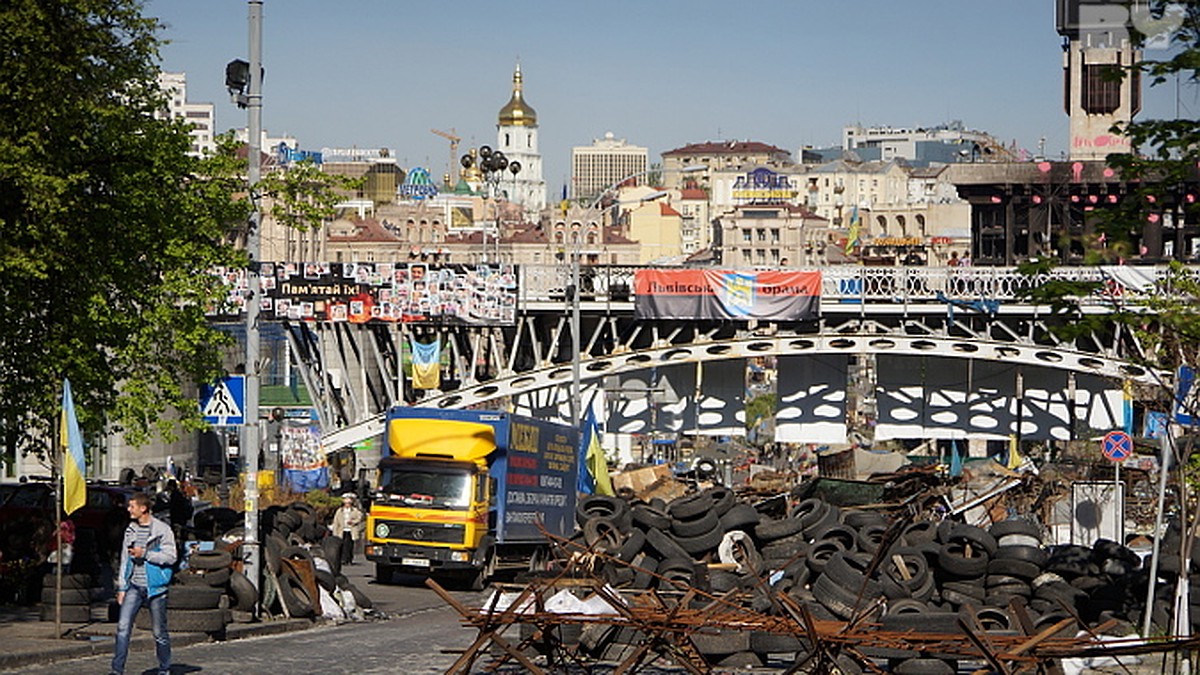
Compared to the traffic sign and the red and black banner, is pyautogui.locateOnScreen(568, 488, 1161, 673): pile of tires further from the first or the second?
the red and black banner

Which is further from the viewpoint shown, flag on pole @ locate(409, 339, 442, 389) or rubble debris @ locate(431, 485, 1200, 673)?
flag on pole @ locate(409, 339, 442, 389)

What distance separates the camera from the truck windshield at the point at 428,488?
33000mm

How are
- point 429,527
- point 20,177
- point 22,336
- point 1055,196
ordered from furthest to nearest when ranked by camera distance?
point 1055,196 → point 429,527 → point 22,336 → point 20,177

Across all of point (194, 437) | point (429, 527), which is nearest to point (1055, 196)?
point (194, 437)

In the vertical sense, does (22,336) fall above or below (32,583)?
above

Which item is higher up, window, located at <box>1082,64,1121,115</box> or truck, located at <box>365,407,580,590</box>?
window, located at <box>1082,64,1121,115</box>

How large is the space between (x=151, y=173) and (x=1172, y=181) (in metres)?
13.9

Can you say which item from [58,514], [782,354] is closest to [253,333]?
[58,514]

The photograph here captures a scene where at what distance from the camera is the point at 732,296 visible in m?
63.2

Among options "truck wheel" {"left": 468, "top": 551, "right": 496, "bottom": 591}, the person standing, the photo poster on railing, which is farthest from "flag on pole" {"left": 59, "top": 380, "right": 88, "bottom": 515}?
the photo poster on railing

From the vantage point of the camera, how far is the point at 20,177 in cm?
2366

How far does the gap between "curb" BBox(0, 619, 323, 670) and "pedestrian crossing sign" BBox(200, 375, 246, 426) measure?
3.99 m

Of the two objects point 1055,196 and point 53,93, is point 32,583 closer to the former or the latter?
point 53,93

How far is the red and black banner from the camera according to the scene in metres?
62.8
